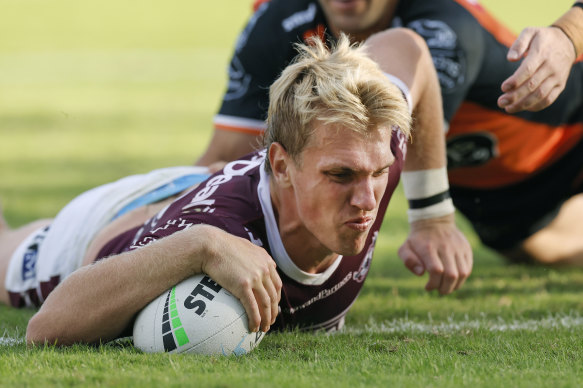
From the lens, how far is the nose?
345cm

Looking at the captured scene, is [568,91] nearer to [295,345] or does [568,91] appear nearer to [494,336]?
[494,336]

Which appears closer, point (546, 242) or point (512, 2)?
point (546, 242)

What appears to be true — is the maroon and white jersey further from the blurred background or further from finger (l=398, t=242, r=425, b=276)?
the blurred background

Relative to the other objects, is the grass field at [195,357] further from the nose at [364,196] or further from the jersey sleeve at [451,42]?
the jersey sleeve at [451,42]

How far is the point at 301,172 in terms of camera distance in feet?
11.6

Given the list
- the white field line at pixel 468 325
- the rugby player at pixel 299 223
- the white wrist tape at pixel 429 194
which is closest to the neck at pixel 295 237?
the rugby player at pixel 299 223

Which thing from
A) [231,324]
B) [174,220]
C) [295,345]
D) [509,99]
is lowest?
[295,345]

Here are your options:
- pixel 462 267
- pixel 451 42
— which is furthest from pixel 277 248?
pixel 451 42

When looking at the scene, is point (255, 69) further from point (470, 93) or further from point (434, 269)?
point (434, 269)

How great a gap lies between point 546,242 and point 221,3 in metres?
27.1

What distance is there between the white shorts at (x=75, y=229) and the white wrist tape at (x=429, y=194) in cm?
122

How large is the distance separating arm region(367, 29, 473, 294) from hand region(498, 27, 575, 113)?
0.67 meters

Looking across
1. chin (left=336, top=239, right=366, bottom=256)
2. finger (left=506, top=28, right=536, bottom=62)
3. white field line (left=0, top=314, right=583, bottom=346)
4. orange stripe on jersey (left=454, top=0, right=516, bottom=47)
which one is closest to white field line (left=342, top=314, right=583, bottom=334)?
white field line (left=0, top=314, right=583, bottom=346)

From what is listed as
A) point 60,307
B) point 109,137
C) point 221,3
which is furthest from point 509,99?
point 221,3
